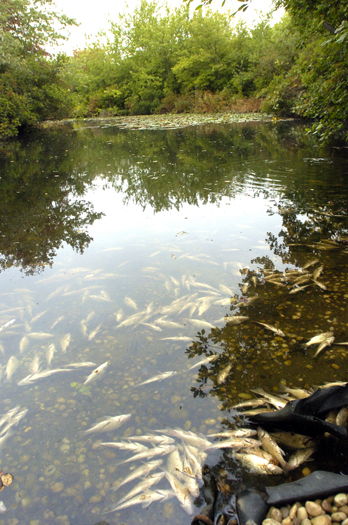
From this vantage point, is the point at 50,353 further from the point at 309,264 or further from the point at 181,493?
the point at 309,264

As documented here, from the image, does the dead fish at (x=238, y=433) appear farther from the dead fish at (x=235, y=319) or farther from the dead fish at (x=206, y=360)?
the dead fish at (x=235, y=319)

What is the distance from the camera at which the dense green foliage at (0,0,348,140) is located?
1330 cm

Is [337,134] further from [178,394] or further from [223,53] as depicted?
[223,53]

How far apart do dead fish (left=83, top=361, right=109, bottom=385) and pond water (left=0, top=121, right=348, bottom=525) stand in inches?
0.7

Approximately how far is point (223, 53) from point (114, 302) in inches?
1602

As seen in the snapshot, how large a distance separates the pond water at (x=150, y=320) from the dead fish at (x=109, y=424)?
32mm

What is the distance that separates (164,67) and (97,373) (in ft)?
150

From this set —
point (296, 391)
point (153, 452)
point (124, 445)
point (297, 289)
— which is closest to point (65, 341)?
point (124, 445)

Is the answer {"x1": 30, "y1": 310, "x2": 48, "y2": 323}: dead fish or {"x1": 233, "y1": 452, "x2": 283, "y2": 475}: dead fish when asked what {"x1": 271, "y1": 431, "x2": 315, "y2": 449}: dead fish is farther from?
{"x1": 30, "y1": 310, "x2": 48, "y2": 323}: dead fish

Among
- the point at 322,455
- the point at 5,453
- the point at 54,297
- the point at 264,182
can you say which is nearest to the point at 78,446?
the point at 5,453

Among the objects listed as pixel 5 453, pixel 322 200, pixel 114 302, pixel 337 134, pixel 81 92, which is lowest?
pixel 5 453

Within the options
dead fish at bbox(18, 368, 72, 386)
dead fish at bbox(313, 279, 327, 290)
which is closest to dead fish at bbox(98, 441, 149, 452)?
dead fish at bbox(18, 368, 72, 386)

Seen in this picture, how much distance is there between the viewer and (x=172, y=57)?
39.0 m

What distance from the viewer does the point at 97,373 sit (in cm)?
281
